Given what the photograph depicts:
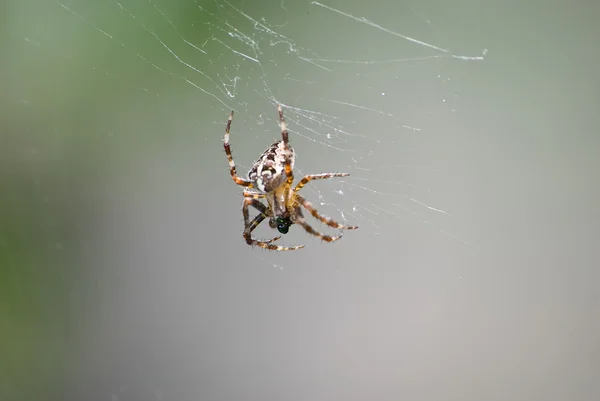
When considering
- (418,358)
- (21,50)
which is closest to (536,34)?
(418,358)

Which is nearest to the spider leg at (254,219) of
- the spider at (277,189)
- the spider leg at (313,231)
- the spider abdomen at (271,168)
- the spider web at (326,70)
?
the spider at (277,189)

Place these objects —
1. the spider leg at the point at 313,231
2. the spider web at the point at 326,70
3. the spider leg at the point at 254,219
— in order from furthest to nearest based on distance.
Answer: the spider web at the point at 326,70
the spider leg at the point at 254,219
the spider leg at the point at 313,231

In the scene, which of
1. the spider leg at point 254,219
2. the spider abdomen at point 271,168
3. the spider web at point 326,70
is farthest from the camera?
the spider web at point 326,70

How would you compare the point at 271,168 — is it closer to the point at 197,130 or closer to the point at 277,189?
the point at 277,189

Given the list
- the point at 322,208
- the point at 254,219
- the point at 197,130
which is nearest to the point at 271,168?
the point at 254,219

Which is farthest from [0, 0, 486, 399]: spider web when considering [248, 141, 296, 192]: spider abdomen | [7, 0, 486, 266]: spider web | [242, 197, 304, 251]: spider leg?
[248, 141, 296, 192]: spider abdomen

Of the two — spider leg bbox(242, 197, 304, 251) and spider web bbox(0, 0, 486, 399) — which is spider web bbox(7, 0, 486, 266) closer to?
spider web bbox(0, 0, 486, 399)

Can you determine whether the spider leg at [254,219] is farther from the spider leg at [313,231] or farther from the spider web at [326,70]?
the spider web at [326,70]

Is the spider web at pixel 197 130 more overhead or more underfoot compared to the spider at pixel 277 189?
more overhead
